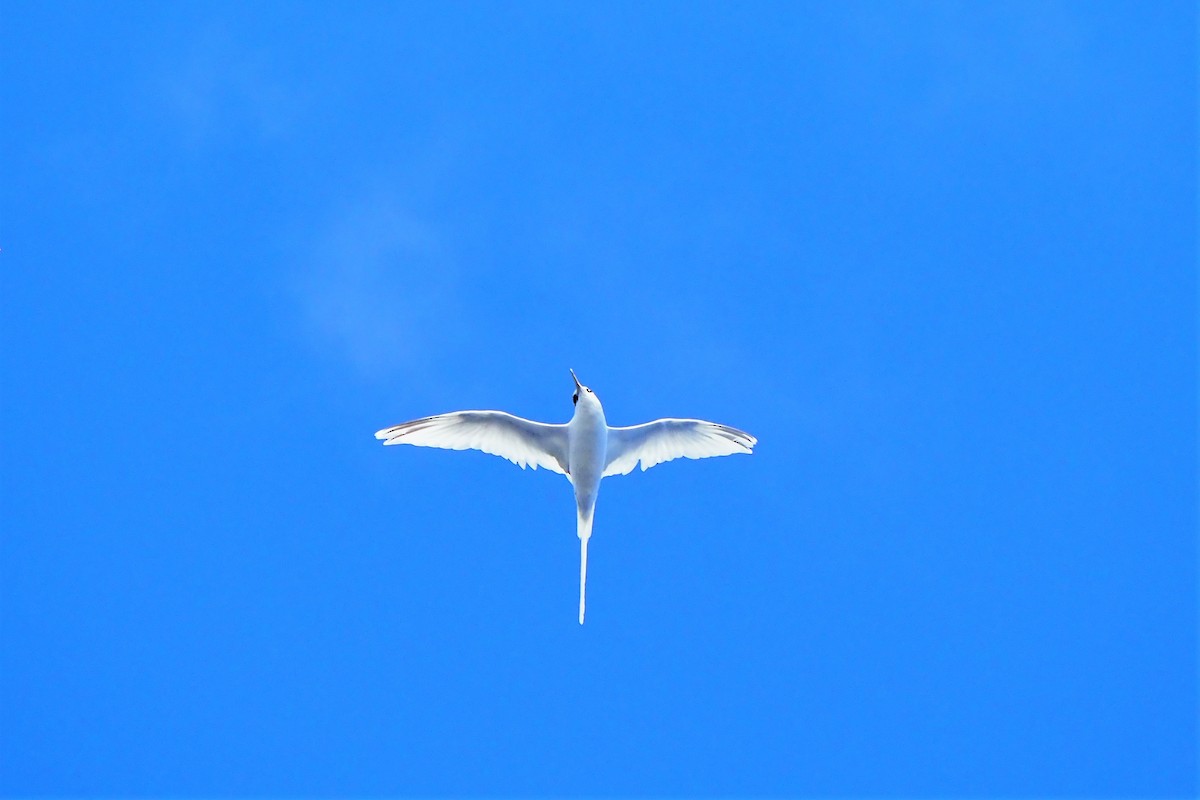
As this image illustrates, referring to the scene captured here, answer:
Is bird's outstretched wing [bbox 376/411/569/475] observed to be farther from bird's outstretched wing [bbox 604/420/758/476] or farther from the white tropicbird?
bird's outstretched wing [bbox 604/420/758/476]

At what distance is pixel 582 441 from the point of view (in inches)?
909

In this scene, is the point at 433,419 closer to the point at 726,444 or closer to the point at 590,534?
the point at 590,534

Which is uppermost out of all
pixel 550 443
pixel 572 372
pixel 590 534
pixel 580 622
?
pixel 572 372

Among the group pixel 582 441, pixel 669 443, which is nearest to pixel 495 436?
pixel 582 441

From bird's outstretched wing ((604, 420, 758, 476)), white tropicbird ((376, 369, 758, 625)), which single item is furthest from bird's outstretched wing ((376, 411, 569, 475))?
bird's outstretched wing ((604, 420, 758, 476))

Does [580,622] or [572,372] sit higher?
[572,372]

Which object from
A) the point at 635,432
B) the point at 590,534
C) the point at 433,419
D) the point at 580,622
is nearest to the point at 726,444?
the point at 635,432

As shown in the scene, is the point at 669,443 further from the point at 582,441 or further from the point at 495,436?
the point at 495,436

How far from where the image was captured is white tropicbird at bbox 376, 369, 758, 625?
2308 centimetres

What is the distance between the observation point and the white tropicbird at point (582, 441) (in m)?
23.1

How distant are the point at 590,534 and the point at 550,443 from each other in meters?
2.36

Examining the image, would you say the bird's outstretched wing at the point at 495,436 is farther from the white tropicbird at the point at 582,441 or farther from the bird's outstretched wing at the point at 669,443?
the bird's outstretched wing at the point at 669,443

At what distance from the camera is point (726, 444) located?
24.7 metres

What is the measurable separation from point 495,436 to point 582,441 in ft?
6.87
